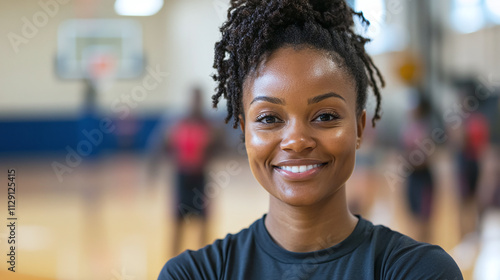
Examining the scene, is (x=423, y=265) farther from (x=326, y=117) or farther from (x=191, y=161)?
(x=191, y=161)

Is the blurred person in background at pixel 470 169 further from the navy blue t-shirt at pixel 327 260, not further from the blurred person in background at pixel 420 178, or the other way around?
the navy blue t-shirt at pixel 327 260

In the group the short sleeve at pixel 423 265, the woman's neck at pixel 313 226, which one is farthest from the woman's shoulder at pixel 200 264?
the short sleeve at pixel 423 265

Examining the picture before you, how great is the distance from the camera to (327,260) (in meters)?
1.10

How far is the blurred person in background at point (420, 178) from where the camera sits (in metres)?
4.41

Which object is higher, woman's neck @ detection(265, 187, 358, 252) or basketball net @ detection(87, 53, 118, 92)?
basketball net @ detection(87, 53, 118, 92)

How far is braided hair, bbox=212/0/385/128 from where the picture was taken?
1.12 m

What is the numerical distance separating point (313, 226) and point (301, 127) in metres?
0.23

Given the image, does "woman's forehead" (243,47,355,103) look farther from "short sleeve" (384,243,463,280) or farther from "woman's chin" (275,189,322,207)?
"short sleeve" (384,243,463,280)

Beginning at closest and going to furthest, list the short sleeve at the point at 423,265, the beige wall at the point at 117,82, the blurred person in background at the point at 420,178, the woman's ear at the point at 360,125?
1. the short sleeve at the point at 423,265
2. the woman's ear at the point at 360,125
3. the blurred person in background at the point at 420,178
4. the beige wall at the point at 117,82

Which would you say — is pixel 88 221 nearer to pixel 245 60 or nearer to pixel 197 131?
pixel 197 131

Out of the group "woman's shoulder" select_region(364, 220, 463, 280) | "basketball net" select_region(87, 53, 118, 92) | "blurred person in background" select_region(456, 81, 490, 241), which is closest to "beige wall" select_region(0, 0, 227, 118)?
"basketball net" select_region(87, 53, 118, 92)

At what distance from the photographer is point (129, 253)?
448 centimetres

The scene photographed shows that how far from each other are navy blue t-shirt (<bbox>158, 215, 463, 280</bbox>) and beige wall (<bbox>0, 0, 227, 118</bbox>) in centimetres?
973

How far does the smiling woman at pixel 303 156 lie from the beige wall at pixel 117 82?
9.68 metres
